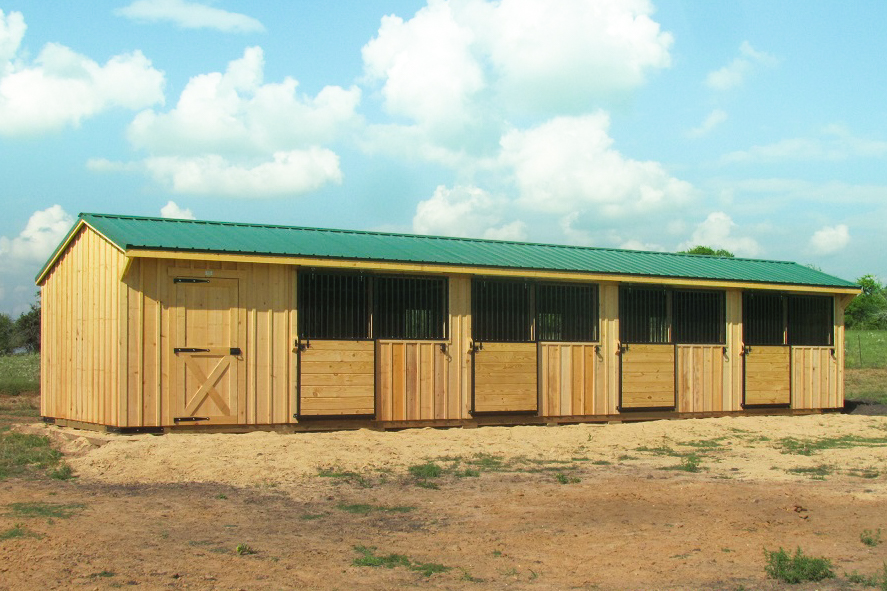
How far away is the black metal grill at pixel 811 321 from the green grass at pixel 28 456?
13321mm

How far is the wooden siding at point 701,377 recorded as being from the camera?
1590cm

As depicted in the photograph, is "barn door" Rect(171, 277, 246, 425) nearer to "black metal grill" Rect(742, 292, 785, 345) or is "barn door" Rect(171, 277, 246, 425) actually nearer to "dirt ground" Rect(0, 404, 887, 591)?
"dirt ground" Rect(0, 404, 887, 591)

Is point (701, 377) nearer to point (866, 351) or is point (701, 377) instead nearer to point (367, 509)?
point (367, 509)

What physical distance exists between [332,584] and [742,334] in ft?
42.3

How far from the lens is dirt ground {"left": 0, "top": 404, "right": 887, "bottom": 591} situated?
18.6ft

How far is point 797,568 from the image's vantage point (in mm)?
5676

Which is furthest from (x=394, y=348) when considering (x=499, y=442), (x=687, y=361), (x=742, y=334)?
(x=742, y=334)

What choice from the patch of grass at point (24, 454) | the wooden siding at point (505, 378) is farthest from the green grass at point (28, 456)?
the wooden siding at point (505, 378)

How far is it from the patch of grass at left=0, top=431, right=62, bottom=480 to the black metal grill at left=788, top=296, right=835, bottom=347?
13331mm

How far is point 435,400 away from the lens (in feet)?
45.0

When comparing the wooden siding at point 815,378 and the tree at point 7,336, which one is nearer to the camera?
the wooden siding at point 815,378

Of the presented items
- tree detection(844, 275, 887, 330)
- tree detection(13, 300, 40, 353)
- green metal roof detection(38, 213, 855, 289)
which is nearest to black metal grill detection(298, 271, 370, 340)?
green metal roof detection(38, 213, 855, 289)

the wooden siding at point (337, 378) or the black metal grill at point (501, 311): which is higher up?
the black metal grill at point (501, 311)

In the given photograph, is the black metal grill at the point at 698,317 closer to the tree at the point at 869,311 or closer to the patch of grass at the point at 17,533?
the patch of grass at the point at 17,533
